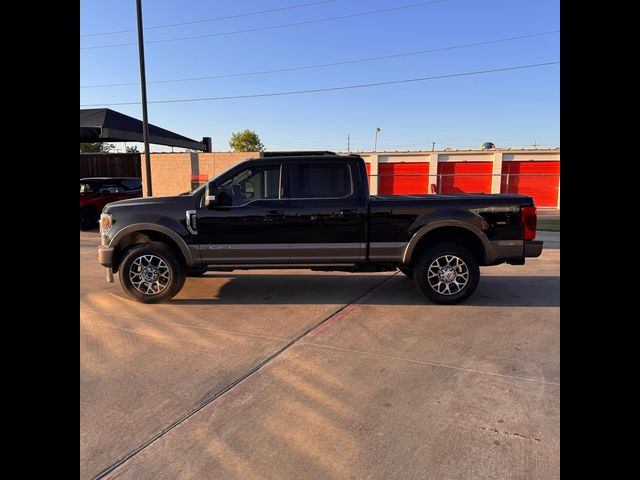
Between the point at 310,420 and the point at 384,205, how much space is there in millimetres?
3348

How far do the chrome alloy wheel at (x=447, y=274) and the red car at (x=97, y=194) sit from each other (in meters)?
12.6

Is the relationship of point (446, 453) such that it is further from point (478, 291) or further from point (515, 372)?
point (478, 291)

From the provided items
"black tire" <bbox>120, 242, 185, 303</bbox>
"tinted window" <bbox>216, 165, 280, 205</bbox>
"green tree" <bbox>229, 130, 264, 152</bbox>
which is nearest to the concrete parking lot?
"black tire" <bbox>120, 242, 185, 303</bbox>

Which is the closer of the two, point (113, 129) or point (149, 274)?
point (149, 274)

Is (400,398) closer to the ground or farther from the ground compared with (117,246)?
closer to the ground

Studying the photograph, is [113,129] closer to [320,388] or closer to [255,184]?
[255,184]

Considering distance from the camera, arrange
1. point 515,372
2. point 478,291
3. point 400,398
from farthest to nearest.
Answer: point 478,291
point 515,372
point 400,398

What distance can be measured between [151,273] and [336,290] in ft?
8.67

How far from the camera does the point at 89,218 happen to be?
47.5 feet

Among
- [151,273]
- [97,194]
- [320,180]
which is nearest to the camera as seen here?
[151,273]

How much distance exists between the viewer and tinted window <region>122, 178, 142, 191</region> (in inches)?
617

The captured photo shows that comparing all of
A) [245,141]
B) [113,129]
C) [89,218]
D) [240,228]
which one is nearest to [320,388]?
[240,228]
